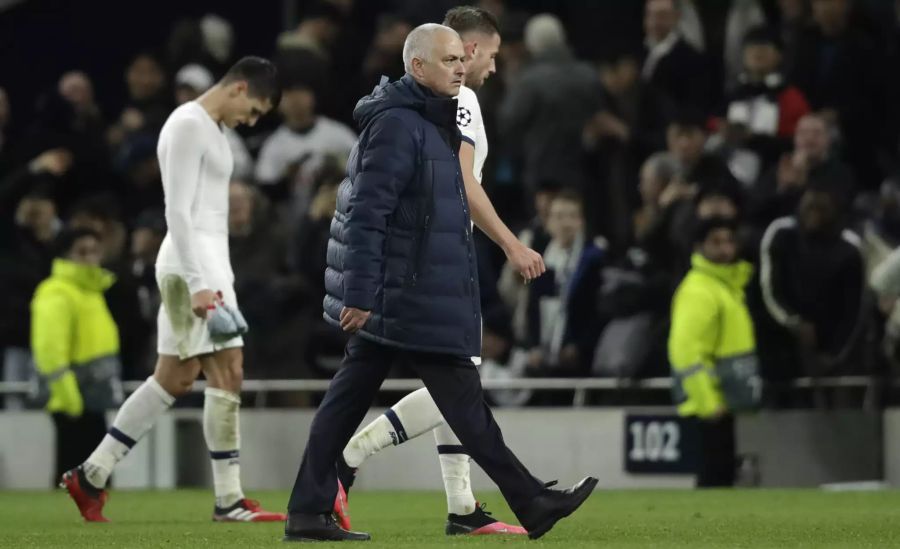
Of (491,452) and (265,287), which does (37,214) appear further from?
(491,452)

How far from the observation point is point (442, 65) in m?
9.14

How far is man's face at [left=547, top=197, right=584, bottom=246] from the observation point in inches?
635

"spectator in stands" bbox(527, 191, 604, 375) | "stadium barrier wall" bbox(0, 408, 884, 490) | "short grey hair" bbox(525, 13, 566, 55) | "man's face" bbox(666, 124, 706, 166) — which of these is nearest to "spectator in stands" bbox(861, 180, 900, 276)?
"stadium barrier wall" bbox(0, 408, 884, 490)

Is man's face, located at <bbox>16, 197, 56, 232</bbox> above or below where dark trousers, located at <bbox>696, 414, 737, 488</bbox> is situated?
above

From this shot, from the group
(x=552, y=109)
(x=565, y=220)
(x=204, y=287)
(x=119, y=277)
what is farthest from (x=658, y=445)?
(x=204, y=287)

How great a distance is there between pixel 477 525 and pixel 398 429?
0.63 metres

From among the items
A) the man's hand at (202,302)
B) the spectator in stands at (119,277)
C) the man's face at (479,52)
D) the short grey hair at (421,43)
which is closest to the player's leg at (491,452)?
the short grey hair at (421,43)

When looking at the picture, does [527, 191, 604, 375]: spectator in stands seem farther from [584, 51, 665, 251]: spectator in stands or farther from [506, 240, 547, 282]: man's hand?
[506, 240, 547, 282]: man's hand

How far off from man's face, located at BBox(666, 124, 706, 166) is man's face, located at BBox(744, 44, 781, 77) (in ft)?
2.86

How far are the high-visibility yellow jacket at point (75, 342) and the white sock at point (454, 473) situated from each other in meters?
5.87

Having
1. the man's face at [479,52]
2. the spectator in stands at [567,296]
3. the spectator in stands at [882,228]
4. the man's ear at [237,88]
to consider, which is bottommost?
the spectator in stands at [567,296]

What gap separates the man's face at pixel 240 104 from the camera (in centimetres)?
1152

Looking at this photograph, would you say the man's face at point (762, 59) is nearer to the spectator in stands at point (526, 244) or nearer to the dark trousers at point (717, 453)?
the spectator in stands at point (526, 244)

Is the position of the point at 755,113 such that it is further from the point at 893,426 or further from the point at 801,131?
the point at 893,426
